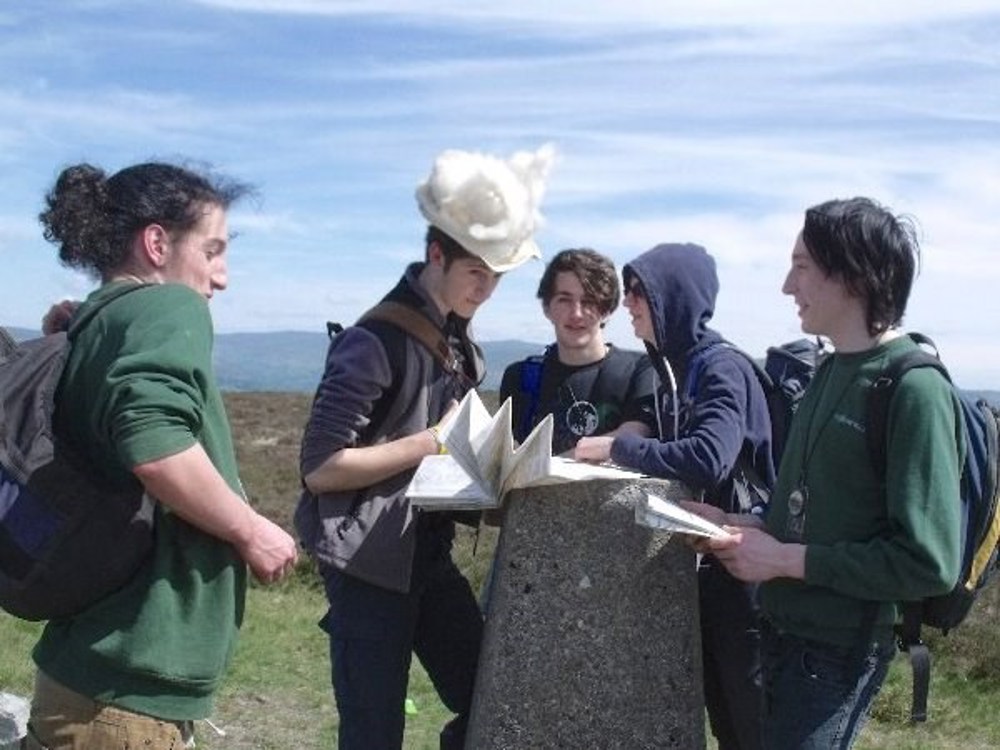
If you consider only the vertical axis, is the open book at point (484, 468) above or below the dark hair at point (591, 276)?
below

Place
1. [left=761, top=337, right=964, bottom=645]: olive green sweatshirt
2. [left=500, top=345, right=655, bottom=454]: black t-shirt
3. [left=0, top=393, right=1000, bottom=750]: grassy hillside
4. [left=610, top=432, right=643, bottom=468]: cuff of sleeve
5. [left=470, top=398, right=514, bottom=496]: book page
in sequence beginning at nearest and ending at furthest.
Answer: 1. [left=761, top=337, right=964, bottom=645]: olive green sweatshirt
2. [left=470, top=398, right=514, bottom=496]: book page
3. [left=610, top=432, right=643, bottom=468]: cuff of sleeve
4. [left=500, top=345, right=655, bottom=454]: black t-shirt
5. [left=0, top=393, right=1000, bottom=750]: grassy hillside

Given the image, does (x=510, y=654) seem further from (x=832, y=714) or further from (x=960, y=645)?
(x=960, y=645)

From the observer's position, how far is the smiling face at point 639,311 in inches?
168

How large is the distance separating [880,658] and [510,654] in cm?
106

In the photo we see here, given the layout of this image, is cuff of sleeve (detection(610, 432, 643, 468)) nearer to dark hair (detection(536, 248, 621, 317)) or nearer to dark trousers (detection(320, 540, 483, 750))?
dark trousers (detection(320, 540, 483, 750))

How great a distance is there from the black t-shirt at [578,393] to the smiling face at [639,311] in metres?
0.44

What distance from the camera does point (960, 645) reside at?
10.1m

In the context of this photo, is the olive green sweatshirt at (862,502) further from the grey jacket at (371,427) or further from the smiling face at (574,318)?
the smiling face at (574,318)

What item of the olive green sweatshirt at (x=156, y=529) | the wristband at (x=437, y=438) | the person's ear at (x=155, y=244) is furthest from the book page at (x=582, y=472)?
the person's ear at (x=155, y=244)

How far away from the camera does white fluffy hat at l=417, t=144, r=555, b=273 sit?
3.93 m

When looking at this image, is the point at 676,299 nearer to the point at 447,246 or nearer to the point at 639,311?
the point at 639,311

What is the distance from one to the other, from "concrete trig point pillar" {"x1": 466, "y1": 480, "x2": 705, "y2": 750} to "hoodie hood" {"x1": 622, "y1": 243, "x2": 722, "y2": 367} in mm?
518

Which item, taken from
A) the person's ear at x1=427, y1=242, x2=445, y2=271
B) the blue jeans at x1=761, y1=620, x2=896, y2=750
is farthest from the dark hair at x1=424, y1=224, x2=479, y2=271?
the blue jeans at x1=761, y1=620, x2=896, y2=750

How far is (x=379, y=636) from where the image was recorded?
13.4 ft
